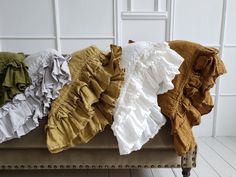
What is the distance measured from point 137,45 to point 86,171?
0.76m

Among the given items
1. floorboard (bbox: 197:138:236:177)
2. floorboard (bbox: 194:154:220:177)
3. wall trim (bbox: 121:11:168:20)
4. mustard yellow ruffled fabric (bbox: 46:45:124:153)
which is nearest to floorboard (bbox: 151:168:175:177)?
floorboard (bbox: 194:154:220:177)

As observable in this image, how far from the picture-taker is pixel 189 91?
96cm

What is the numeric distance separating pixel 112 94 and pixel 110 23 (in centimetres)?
84

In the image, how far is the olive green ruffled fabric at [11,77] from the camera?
36.2 inches

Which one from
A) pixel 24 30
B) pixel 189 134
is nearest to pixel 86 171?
pixel 189 134

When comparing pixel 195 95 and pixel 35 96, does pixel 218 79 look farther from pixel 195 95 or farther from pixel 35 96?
pixel 35 96

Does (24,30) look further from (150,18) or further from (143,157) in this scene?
(143,157)

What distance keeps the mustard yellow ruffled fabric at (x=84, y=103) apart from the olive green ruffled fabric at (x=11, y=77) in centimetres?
16

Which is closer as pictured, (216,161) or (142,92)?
(142,92)

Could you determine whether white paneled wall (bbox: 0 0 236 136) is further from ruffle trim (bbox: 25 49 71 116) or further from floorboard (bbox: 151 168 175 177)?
floorboard (bbox: 151 168 175 177)

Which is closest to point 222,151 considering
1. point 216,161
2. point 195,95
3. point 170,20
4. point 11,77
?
point 216,161

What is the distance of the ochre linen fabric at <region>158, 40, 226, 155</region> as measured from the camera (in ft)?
3.01

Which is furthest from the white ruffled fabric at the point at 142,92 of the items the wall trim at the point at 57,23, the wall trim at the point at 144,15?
the wall trim at the point at 57,23

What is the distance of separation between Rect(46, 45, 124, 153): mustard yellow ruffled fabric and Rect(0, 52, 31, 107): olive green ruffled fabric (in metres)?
0.16
